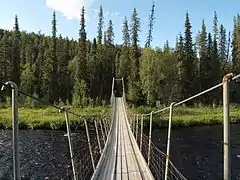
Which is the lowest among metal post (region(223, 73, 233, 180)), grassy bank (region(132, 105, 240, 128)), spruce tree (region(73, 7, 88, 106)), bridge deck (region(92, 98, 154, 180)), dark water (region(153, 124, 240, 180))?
dark water (region(153, 124, 240, 180))

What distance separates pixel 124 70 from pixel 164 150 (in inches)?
908

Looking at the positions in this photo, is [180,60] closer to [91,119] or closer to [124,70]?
[124,70]

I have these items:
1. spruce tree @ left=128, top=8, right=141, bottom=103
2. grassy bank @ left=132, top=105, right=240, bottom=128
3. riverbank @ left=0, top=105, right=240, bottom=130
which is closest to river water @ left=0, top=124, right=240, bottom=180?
riverbank @ left=0, top=105, right=240, bottom=130

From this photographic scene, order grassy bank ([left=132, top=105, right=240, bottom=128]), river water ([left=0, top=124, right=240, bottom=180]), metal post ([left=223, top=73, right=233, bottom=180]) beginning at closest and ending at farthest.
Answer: metal post ([left=223, top=73, right=233, bottom=180]) → river water ([left=0, top=124, right=240, bottom=180]) → grassy bank ([left=132, top=105, right=240, bottom=128])

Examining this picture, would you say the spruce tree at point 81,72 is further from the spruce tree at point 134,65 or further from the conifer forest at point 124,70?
the spruce tree at point 134,65

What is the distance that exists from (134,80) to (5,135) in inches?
700

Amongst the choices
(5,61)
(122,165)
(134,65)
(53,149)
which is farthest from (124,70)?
(122,165)

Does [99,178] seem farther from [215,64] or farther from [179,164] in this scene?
[215,64]

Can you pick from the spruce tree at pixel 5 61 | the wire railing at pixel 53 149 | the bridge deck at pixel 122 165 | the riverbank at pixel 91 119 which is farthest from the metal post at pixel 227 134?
the spruce tree at pixel 5 61

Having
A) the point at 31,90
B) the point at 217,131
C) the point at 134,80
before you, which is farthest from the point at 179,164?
the point at 31,90

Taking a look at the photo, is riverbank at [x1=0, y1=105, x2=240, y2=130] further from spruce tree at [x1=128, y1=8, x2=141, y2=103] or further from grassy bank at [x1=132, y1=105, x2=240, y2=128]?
spruce tree at [x1=128, y1=8, x2=141, y2=103]

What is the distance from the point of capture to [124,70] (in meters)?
35.0

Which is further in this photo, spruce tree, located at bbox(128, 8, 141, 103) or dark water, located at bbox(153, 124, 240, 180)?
spruce tree, located at bbox(128, 8, 141, 103)

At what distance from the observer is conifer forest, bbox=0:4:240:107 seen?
97.2ft
